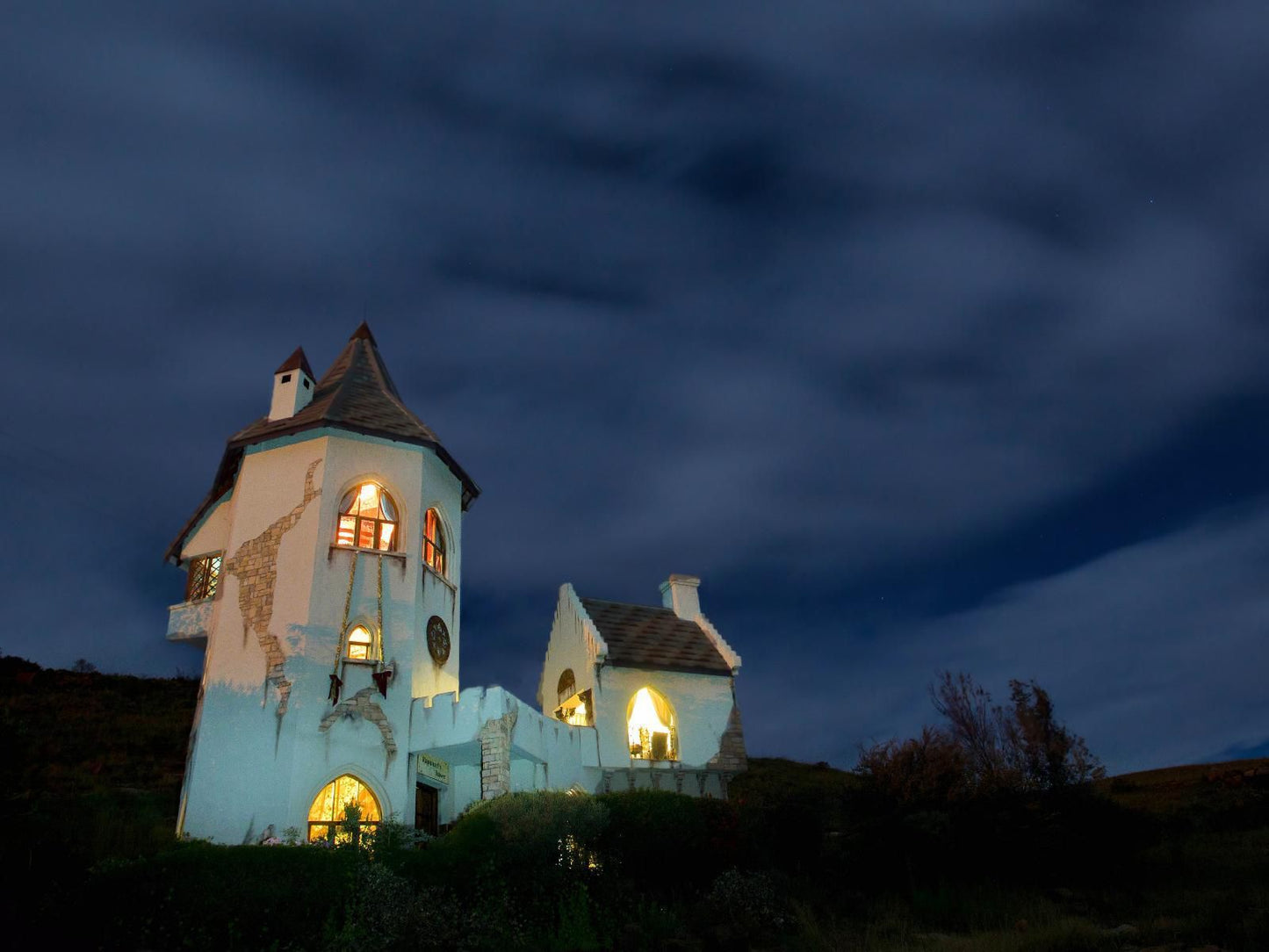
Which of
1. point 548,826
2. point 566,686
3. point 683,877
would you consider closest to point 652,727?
point 566,686

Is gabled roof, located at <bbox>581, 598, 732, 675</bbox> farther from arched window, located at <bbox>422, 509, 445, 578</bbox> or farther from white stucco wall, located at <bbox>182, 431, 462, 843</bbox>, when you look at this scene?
arched window, located at <bbox>422, 509, 445, 578</bbox>

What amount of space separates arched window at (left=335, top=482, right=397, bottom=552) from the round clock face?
2.45 meters

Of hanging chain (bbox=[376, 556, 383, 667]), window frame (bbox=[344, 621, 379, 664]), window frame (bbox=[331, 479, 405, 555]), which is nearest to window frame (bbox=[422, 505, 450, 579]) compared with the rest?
window frame (bbox=[331, 479, 405, 555])

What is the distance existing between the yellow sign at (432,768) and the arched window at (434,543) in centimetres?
531

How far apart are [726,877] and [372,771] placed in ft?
30.3

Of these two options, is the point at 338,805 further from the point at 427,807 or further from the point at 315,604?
the point at 315,604

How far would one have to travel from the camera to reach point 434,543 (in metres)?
26.6

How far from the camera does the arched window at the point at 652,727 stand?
28422 millimetres

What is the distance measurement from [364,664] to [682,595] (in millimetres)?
14679

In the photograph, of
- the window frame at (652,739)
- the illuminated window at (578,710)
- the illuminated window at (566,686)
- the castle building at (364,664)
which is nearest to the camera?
the castle building at (364,664)

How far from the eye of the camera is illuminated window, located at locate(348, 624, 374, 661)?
23.1 meters

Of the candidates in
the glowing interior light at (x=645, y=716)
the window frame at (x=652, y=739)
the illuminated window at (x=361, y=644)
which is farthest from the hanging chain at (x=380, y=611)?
the glowing interior light at (x=645, y=716)

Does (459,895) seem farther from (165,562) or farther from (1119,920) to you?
(165,562)

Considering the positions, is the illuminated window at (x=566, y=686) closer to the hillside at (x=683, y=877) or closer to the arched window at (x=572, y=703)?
the arched window at (x=572, y=703)
